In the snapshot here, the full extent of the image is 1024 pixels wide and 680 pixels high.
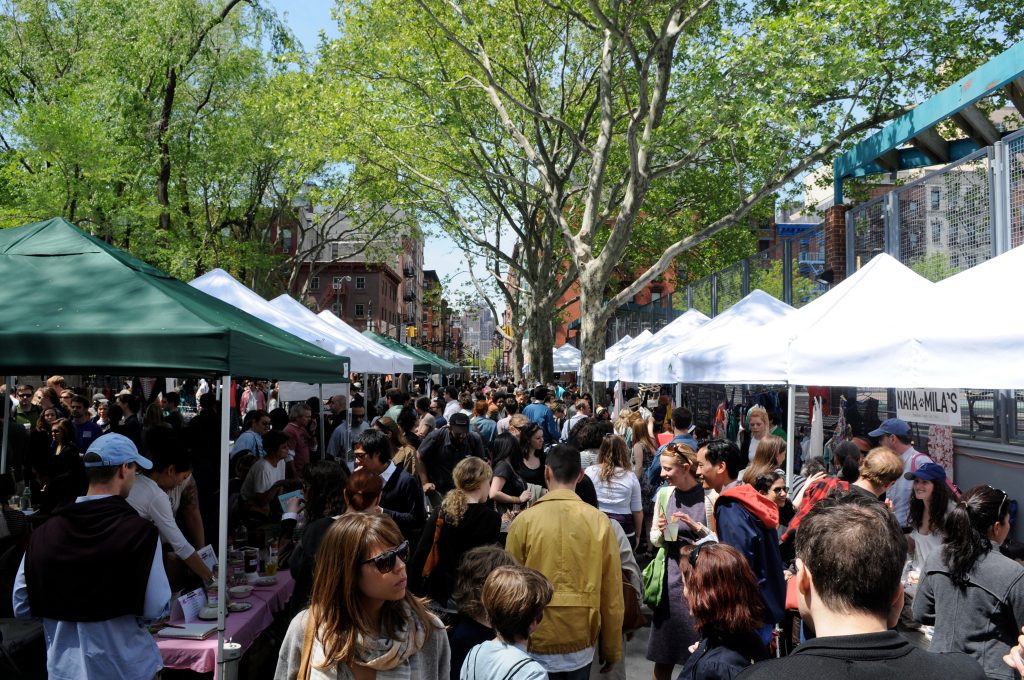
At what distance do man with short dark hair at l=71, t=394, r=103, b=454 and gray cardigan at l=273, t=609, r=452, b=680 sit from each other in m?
9.14

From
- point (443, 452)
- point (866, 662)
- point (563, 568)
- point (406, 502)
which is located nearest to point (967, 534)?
point (563, 568)

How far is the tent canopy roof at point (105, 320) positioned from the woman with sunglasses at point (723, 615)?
3.11m

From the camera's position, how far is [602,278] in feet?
62.8

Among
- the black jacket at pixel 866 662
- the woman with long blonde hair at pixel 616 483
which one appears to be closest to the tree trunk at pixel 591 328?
the woman with long blonde hair at pixel 616 483

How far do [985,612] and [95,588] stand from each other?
4.00 m

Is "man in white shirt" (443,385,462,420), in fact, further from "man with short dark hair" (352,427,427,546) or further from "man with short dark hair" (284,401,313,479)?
"man with short dark hair" (352,427,427,546)

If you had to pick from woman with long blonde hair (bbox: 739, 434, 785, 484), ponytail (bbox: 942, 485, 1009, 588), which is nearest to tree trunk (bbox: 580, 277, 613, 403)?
woman with long blonde hair (bbox: 739, 434, 785, 484)

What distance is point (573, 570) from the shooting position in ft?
14.1

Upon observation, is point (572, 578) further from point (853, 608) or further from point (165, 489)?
point (165, 489)

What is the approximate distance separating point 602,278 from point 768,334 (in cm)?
1148

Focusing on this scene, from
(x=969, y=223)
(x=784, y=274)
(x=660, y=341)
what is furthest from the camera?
(x=660, y=341)

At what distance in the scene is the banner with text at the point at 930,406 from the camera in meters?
8.20

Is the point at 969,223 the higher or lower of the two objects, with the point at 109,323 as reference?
higher

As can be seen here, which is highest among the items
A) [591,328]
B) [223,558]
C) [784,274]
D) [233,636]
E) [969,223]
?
[784,274]
